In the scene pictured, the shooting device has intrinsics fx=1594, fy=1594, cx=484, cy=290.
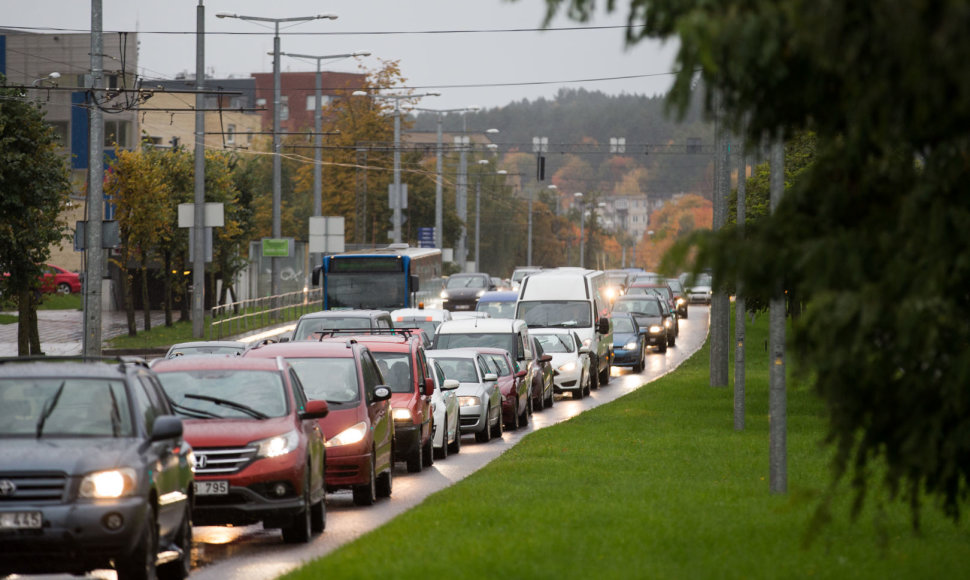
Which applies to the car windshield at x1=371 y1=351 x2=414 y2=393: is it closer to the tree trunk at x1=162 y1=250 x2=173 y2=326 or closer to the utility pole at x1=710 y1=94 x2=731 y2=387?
the utility pole at x1=710 y1=94 x2=731 y2=387

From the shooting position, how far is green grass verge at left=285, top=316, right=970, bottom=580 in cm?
1014

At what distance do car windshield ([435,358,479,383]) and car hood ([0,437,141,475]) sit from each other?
598 inches

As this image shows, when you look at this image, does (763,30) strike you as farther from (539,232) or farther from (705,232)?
(539,232)

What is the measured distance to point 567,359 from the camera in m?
35.6

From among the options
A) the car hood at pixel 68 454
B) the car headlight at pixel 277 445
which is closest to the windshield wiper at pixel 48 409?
the car hood at pixel 68 454

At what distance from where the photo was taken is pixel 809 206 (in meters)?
7.62

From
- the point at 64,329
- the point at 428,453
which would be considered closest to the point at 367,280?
the point at 64,329

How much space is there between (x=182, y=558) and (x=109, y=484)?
1420mm

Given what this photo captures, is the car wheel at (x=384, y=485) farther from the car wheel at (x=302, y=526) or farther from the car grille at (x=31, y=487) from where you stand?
the car grille at (x=31, y=487)

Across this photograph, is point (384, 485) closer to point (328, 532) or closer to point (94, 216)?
point (328, 532)

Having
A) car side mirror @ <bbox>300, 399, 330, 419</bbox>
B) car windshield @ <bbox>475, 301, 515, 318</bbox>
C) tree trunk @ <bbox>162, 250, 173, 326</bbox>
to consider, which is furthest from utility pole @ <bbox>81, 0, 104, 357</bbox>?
tree trunk @ <bbox>162, 250, 173, 326</bbox>

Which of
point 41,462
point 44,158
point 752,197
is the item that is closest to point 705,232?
point 41,462

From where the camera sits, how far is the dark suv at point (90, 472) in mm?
9930

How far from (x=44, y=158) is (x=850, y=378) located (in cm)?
3340
